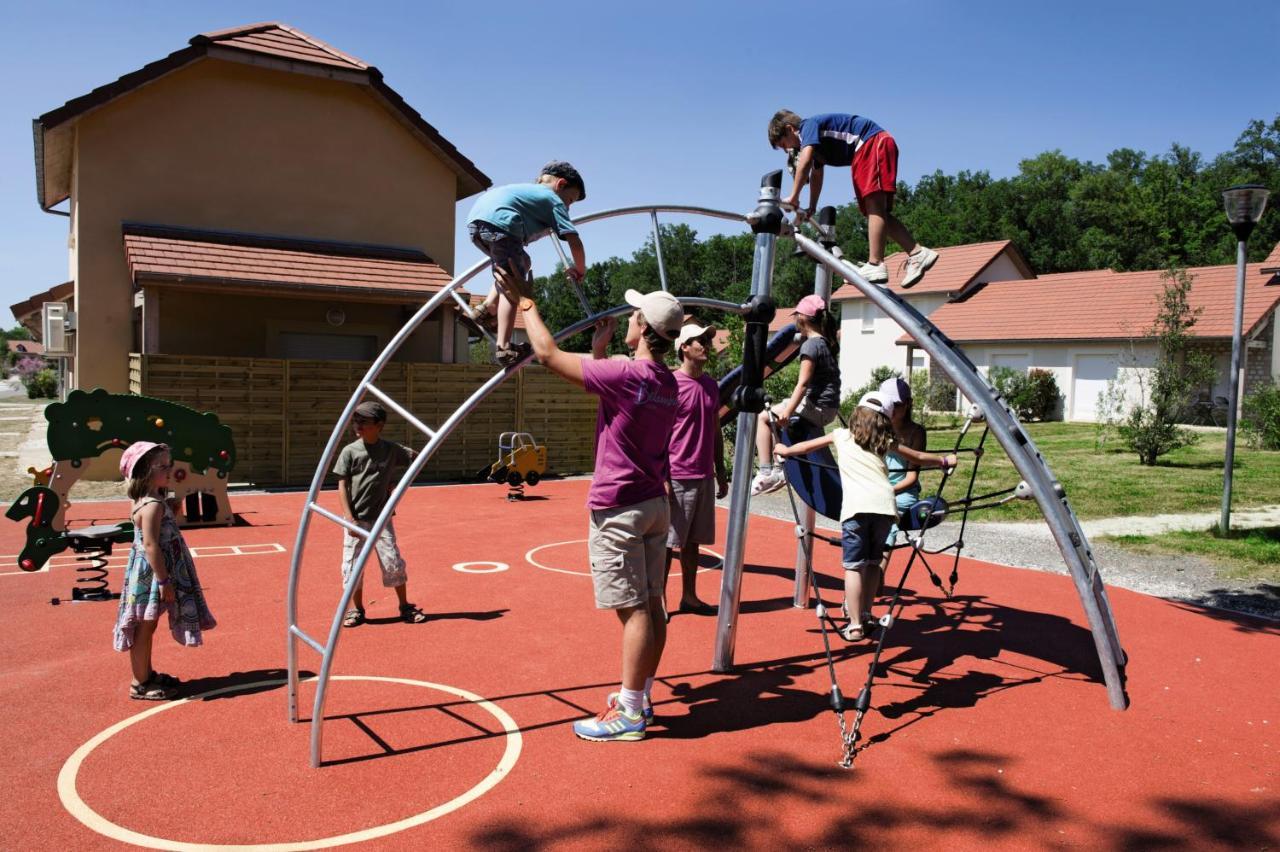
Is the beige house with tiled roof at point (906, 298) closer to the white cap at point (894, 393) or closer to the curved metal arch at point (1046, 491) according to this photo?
the white cap at point (894, 393)

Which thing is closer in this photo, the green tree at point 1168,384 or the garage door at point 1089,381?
the green tree at point 1168,384

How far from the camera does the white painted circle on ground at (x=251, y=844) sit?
11.5ft

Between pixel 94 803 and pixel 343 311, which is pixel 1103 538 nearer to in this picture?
pixel 94 803

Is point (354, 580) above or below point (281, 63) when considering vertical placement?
below

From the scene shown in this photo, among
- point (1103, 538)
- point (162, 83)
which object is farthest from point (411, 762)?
point (162, 83)

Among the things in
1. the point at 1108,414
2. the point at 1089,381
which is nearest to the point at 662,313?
the point at 1108,414

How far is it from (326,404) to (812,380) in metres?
11.1

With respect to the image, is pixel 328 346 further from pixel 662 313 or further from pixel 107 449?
pixel 662 313

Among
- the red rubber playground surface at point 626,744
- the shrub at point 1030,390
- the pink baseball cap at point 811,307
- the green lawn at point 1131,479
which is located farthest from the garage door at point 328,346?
the shrub at point 1030,390

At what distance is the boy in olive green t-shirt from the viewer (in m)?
6.46

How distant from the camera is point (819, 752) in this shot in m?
4.50

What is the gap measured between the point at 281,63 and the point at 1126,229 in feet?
179

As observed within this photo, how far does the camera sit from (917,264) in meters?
5.29

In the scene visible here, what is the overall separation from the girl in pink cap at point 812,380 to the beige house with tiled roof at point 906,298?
32.7m
